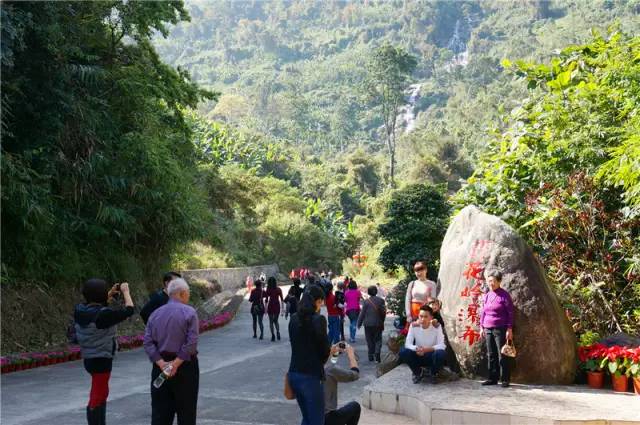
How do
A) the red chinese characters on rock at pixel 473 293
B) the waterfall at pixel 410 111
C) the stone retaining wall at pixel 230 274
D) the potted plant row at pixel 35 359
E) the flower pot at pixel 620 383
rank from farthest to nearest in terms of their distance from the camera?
the waterfall at pixel 410 111 → the stone retaining wall at pixel 230 274 → the potted plant row at pixel 35 359 → the red chinese characters on rock at pixel 473 293 → the flower pot at pixel 620 383

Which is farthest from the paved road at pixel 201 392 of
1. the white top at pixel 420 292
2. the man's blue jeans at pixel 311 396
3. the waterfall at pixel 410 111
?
the waterfall at pixel 410 111

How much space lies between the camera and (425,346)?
9.02 metres

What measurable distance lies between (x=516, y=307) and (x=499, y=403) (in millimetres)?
1664

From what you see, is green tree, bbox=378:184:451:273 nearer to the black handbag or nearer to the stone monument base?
the black handbag

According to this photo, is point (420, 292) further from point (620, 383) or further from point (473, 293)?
point (620, 383)

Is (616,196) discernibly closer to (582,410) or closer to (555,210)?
(555,210)

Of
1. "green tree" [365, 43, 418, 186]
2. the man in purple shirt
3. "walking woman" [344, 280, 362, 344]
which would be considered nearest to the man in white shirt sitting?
the man in purple shirt

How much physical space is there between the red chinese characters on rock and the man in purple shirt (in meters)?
4.63

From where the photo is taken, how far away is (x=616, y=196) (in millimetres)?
12086

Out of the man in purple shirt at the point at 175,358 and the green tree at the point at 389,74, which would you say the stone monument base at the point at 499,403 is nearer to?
the man in purple shirt at the point at 175,358

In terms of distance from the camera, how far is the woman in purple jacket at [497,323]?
351 inches

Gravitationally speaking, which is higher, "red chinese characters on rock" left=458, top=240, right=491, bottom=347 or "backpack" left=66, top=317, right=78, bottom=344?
"red chinese characters on rock" left=458, top=240, right=491, bottom=347

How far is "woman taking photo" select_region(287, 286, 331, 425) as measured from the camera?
18.4 feet

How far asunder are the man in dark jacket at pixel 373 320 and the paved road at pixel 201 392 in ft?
1.08
